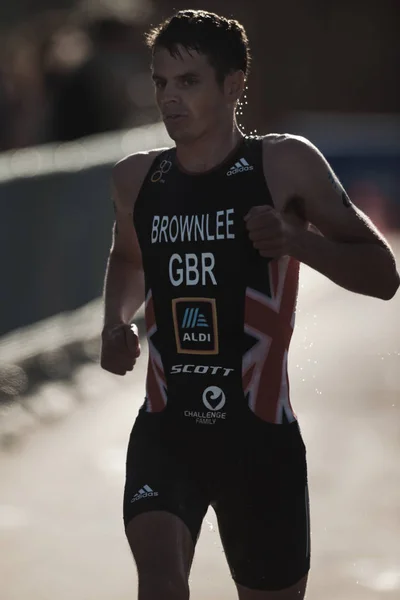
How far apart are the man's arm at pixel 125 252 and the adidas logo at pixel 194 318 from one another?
34cm

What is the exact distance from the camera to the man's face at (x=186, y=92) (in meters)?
4.31

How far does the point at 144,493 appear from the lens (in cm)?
431

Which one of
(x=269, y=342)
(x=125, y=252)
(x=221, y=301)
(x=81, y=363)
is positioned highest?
(x=81, y=363)

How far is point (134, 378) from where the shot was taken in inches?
392

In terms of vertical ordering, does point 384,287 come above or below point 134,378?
below

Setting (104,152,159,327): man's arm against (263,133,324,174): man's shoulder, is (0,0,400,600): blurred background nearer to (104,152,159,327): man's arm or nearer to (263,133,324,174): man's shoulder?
(104,152,159,327): man's arm

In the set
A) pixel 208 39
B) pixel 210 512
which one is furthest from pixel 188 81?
pixel 210 512

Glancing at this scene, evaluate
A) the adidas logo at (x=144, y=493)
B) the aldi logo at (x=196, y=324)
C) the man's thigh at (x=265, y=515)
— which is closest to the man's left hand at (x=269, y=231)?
the aldi logo at (x=196, y=324)

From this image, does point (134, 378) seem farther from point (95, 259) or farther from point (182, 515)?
point (182, 515)

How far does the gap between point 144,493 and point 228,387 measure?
0.41 metres

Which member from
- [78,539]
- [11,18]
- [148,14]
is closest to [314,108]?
[148,14]

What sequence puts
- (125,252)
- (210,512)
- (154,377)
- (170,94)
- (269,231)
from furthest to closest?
(210,512)
(125,252)
(154,377)
(170,94)
(269,231)

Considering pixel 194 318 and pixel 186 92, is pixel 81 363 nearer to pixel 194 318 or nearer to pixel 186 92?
pixel 194 318

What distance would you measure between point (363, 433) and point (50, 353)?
2.45m
